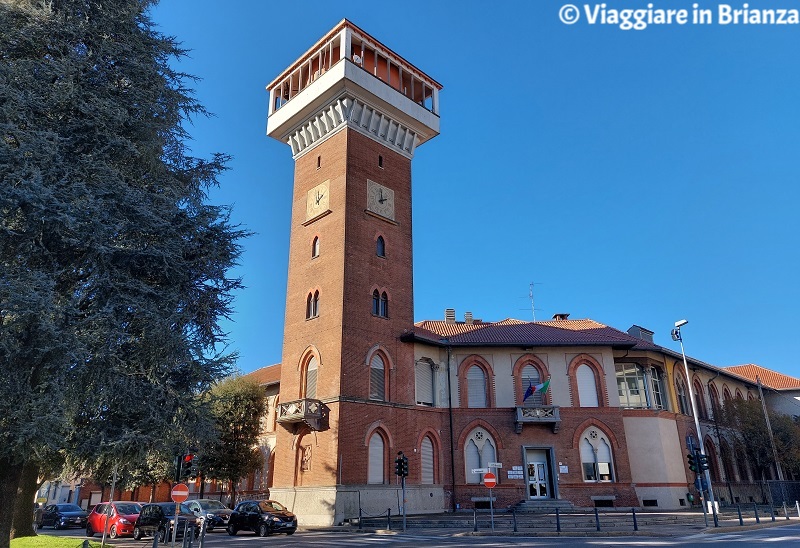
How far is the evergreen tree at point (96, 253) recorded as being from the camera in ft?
38.1

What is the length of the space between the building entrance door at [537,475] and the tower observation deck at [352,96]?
1992 centimetres

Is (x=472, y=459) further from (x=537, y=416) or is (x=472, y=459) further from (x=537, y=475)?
(x=537, y=416)

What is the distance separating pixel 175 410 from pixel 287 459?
1659 centimetres

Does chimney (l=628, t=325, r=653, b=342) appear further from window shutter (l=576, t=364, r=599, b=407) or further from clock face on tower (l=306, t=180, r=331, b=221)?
clock face on tower (l=306, t=180, r=331, b=221)

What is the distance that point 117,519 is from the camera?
79.2 feet

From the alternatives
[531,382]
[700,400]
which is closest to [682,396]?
[700,400]

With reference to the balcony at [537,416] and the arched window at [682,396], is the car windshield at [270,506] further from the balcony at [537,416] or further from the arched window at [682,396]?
the arched window at [682,396]

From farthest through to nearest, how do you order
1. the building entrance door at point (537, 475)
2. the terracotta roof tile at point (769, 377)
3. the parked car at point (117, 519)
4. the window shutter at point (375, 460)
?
the terracotta roof tile at point (769, 377) → the building entrance door at point (537, 475) → the window shutter at point (375, 460) → the parked car at point (117, 519)

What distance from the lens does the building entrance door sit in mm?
31703

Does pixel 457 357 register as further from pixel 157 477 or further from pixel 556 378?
pixel 157 477

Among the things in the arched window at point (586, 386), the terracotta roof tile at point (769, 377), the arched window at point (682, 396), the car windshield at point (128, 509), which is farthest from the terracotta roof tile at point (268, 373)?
the terracotta roof tile at point (769, 377)

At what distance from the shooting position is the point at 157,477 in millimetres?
36375

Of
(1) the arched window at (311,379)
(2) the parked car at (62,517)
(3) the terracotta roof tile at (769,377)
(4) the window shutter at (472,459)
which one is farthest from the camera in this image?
(3) the terracotta roof tile at (769,377)

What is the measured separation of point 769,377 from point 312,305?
48.4m
